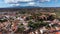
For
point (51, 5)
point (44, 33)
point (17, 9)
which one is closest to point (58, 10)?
point (51, 5)

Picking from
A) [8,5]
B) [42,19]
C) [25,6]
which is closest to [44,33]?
[42,19]

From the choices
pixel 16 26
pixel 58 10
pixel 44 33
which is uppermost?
pixel 58 10

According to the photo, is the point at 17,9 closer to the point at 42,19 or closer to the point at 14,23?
the point at 14,23

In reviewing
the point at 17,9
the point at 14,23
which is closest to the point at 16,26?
the point at 14,23

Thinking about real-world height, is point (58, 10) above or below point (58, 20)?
above

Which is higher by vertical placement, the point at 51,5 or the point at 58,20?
the point at 51,5

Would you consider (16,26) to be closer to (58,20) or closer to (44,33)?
(44,33)

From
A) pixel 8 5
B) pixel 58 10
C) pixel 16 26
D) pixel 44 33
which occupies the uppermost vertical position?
pixel 8 5

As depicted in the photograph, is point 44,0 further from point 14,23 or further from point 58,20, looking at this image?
point 14,23
